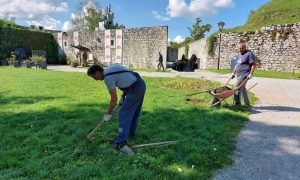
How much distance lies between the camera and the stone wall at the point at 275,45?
18587mm

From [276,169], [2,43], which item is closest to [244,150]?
[276,169]

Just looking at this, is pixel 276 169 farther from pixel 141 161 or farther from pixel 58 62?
pixel 58 62

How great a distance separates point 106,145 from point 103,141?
0.74 feet

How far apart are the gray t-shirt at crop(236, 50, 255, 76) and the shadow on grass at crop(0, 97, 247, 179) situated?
125 centimetres

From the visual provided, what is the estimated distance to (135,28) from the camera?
26.8m

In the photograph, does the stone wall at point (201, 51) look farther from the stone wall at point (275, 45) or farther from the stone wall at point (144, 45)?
the stone wall at point (144, 45)

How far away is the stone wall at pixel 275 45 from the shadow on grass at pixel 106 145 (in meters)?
14.3

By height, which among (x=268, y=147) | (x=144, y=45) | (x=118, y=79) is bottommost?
(x=268, y=147)

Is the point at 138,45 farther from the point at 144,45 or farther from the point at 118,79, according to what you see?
the point at 118,79

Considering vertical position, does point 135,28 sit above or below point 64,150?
above

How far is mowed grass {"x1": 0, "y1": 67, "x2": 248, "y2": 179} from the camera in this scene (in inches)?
Answer: 132

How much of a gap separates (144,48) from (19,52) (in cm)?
1411

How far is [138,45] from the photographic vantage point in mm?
26641

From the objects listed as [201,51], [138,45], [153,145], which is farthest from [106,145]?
[138,45]
